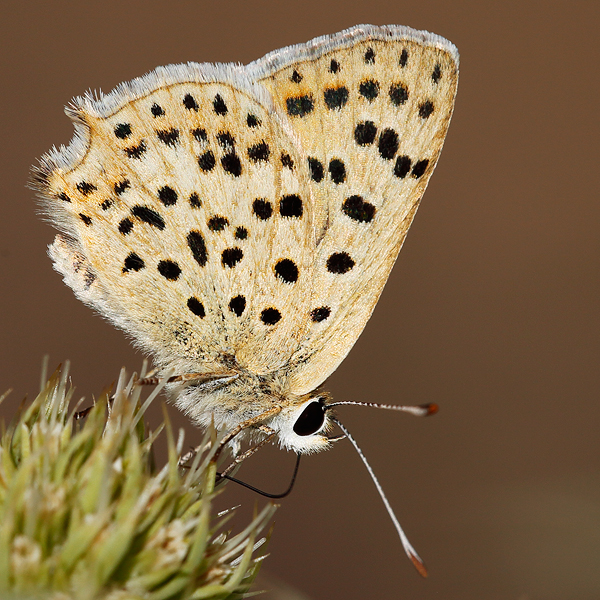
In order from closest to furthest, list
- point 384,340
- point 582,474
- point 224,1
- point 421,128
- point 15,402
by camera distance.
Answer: point 421,128
point 15,402
point 582,474
point 384,340
point 224,1

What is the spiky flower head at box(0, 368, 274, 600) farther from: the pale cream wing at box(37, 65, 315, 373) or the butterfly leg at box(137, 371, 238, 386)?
the pale cream wing at box(37, 65, 315, 373)

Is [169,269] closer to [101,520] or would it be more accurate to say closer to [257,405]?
[257,405]

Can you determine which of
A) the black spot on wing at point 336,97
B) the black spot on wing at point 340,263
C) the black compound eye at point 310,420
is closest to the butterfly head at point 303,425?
the black compound eye at point 310,420

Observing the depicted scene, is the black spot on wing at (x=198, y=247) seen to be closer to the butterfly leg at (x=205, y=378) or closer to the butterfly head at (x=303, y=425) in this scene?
the butterfly leg at (x=205, y=378)

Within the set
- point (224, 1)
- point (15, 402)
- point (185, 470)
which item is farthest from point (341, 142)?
point (224, 1)

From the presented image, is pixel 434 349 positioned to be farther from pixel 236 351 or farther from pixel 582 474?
pixel 236 351

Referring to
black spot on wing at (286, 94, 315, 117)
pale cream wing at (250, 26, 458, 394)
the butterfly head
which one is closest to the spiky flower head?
the butterfly head

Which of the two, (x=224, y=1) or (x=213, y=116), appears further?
(x=224, y=1)
